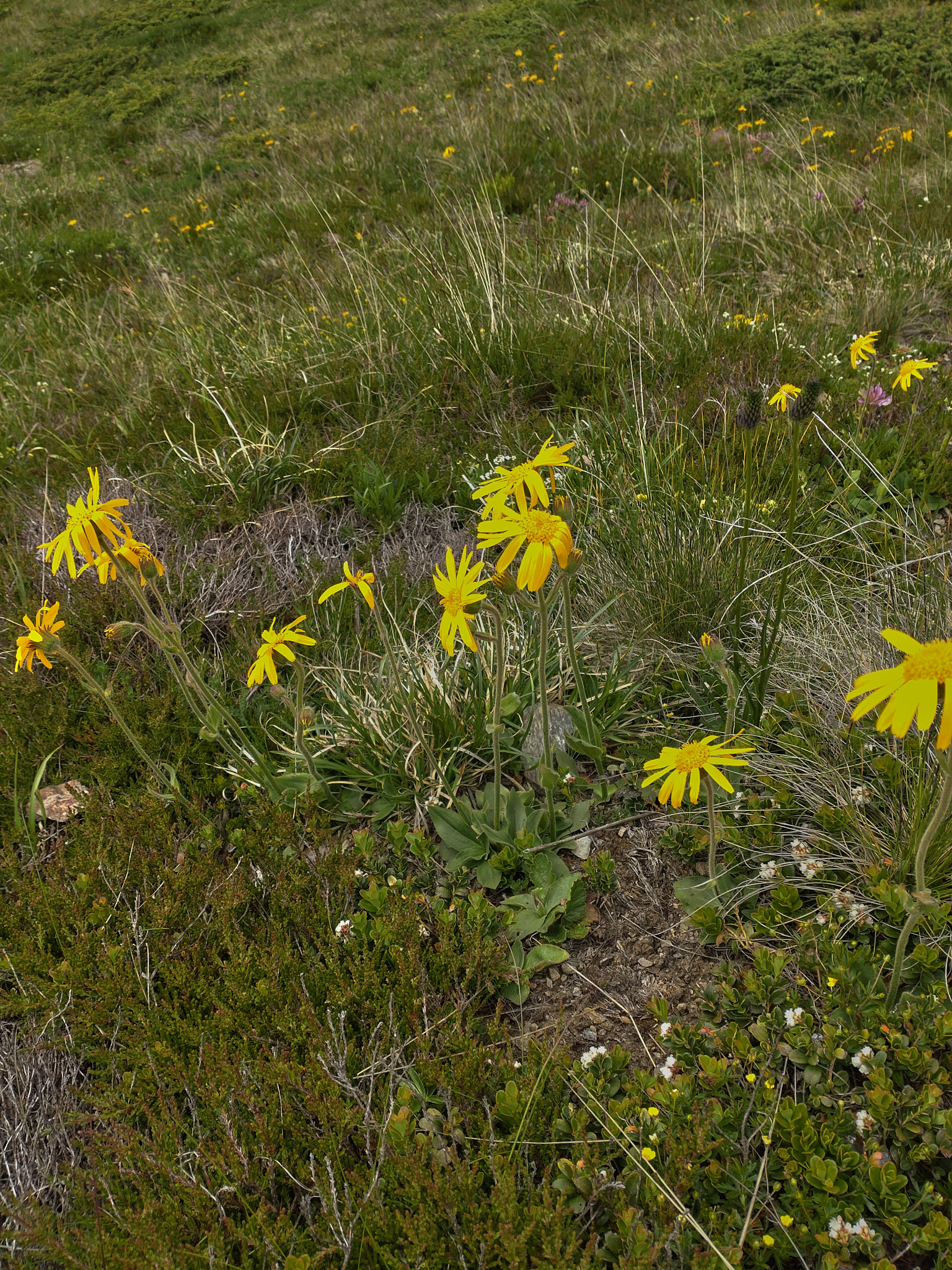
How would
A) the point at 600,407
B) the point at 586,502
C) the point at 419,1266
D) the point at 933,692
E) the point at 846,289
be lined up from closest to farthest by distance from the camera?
the point at 933,692, the point at 419,1266, the point at 586,502, the point at 600,407, the point at 846,289

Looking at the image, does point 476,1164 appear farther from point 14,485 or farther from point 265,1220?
point 14,485

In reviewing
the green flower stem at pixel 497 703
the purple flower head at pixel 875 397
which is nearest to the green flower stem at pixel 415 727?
the green flower stem at pixel 497 703

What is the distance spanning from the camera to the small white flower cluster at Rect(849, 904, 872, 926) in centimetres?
176

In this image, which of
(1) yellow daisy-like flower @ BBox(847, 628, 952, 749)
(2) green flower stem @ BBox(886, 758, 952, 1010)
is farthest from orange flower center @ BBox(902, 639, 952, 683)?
(2) green flower stem @ BBox(886, 758, 952, 1010)

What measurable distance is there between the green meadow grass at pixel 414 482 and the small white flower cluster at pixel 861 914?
0.08 m

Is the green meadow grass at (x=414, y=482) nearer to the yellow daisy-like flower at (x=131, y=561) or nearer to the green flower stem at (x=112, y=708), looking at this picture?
the green flower stem at (x=112, y=708)

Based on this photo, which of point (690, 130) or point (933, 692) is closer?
point (933, 692)

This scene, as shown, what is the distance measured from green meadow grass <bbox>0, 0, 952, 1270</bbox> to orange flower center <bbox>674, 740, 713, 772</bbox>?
18.4 inches

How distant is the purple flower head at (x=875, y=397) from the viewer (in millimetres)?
3256

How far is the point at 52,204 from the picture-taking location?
838 centimetres

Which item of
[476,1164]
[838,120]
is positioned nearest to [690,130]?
[838,120]

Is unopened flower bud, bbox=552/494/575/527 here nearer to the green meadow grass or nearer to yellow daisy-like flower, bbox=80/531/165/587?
the green meadow grass

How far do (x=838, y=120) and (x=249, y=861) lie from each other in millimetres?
7676

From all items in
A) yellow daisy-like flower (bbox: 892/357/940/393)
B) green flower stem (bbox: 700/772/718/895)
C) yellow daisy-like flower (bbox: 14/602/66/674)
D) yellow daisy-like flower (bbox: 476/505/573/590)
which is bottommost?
green flower stem (bbox: 700/772/718/895)
